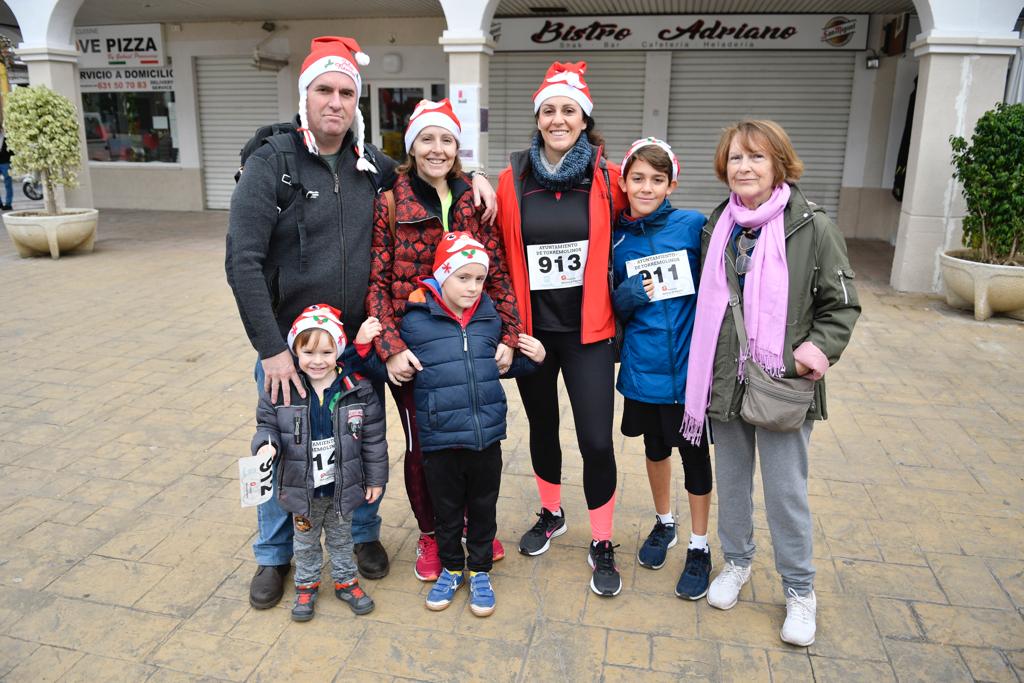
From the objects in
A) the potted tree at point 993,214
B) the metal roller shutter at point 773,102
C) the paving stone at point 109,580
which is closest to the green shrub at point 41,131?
the paving stone at point 109,580

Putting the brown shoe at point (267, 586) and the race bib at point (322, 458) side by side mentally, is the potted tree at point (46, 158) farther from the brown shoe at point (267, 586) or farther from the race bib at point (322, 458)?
the race bib at point (322, 458)

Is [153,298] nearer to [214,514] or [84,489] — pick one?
[84,489]

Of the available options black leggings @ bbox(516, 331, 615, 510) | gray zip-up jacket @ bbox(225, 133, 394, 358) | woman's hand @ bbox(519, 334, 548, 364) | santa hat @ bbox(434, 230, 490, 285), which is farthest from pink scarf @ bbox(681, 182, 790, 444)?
gray zip-up jacket @ bbox(225, 133, 394, 358)

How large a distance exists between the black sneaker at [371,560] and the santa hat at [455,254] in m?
1.22

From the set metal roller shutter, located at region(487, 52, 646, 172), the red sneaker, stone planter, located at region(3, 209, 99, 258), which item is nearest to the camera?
the red sneaker

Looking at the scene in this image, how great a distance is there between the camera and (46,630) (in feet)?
9.21

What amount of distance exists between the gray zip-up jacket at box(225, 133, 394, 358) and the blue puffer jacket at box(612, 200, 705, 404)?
992 mm

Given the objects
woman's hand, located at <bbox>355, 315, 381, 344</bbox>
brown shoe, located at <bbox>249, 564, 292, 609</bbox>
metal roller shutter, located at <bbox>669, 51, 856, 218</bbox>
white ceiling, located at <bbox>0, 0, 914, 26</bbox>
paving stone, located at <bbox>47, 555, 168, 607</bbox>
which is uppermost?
white ceiling, located at <bbox>0, 0, 914, 26</bbox>

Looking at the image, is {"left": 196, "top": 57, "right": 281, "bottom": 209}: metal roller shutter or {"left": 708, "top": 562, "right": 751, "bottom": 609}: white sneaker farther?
{"left": 196, "top": 57, "right": 281, "bottom": 209}: metal roller shutter

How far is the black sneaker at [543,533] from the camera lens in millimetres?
3369

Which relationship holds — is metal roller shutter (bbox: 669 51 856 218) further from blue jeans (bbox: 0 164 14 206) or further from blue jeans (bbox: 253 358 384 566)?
blue jeans (bbox: 0 164 14 206)

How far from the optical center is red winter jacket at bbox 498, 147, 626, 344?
116 inches

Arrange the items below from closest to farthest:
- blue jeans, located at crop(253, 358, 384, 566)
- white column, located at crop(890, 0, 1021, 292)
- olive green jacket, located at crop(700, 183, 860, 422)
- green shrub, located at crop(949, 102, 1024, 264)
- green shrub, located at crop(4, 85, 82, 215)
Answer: olive green jacket, located at crop(700, 183, 860, 422) < blue jeans, located at crop(253, 358, 384, 566) < green shrub, located at crop(949, 102, 1024, 264) < white column, located at crop(890, 0, 1021, 292) < green shrub, located at crop(4, 85, 82, 215)

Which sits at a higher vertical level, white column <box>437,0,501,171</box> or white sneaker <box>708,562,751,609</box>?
white column <box>437,0,501,171</box>
